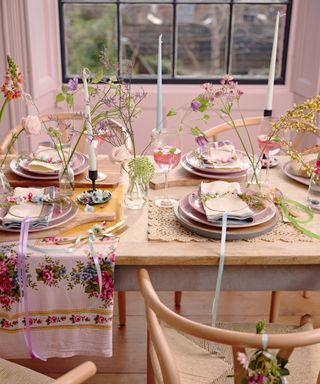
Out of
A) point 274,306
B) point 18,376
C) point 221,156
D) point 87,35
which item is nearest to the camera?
point 18,376

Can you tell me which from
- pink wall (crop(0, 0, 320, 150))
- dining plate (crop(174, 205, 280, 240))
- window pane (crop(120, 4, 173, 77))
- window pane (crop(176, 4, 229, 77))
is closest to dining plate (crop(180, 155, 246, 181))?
dining plate (crop(174, 205, 280, 240))

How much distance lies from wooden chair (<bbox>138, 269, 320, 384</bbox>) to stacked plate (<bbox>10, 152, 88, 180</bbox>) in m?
0.67

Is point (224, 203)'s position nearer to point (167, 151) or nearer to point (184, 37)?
point (167, 151)

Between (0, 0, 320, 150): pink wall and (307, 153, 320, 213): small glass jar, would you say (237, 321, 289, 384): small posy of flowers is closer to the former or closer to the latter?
(307, 153, 320, 213): small glass jar

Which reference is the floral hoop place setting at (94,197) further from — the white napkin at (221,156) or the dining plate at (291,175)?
the dining plate at (291,175)

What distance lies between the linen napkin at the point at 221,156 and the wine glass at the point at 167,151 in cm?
30

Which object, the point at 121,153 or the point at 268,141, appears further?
the point at 268,141

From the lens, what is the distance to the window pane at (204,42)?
7.02 meters

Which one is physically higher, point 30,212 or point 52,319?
point 30,212

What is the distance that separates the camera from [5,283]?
1403 millimetres

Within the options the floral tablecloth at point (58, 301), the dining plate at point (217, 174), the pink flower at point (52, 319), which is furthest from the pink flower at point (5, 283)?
the dining plate at point (217, 174)

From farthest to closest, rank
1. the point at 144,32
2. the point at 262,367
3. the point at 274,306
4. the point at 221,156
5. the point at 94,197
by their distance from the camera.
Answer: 1. the point at 144,32
2. the point at 274,306
3. the point at 221,156
4. the point at 94,197
5. the point at 262,367

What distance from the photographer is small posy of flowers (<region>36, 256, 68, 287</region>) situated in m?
1.39

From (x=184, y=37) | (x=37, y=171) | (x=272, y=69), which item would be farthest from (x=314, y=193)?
(x=184, y=37)
